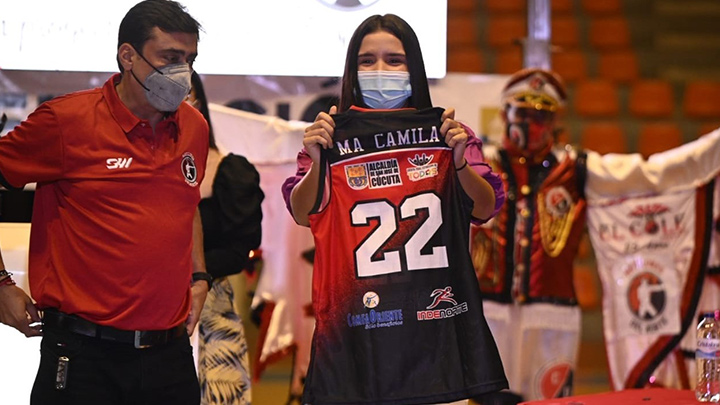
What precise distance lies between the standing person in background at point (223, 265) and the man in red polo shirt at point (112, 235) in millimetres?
1019

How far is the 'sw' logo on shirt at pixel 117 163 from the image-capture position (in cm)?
226

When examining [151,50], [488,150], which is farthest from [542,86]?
[151,50]

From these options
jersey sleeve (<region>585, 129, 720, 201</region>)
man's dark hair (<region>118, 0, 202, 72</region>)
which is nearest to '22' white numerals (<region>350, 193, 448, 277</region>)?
man's dark hair (<region>118, 0, 202, 72</region>)

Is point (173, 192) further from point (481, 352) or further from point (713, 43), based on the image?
point (713, 43)

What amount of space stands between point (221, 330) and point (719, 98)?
5564 millimetres

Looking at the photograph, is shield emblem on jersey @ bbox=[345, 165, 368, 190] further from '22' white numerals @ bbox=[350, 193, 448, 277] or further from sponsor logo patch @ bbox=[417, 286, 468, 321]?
sponsor logo patch @ bbox=[417, 286, 468, 321]

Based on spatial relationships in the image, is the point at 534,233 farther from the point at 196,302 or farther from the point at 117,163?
the point at 117,163

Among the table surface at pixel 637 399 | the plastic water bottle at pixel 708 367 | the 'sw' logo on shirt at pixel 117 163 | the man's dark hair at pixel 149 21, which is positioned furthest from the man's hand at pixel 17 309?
the plastic water bottle at pixel 708 367

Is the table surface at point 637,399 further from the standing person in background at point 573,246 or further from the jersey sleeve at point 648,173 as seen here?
the jersey sleeve at point 648,173

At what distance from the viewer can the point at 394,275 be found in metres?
2.32

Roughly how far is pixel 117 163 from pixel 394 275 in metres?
0.73

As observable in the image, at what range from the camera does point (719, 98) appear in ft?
24.9

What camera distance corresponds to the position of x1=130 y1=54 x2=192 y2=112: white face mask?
2330 mm

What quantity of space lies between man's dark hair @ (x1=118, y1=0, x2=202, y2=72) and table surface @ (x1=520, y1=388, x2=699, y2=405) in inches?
53.7
